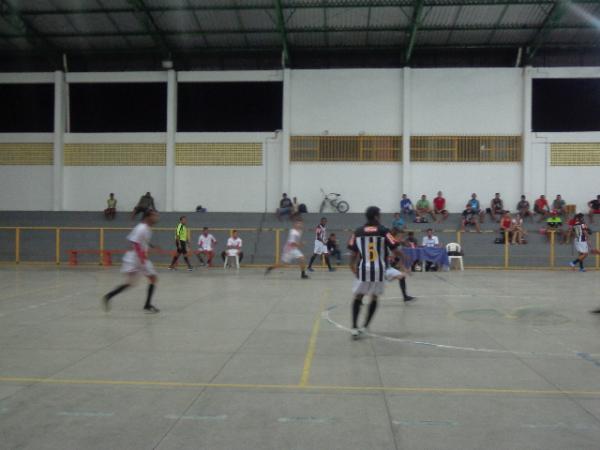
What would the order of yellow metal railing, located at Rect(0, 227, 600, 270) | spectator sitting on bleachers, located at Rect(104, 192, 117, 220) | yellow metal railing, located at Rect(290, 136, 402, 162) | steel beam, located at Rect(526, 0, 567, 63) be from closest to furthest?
yellow metal railing, located at Rect(0, 227, 600, 270) → steel beam, located at Rect(526, 0, 567, 63) → spectator sitting on bleachers, located at Rect(104, 192, 117, 220) → yellow metal railing, located at Rect(290, 136, 402, 162)

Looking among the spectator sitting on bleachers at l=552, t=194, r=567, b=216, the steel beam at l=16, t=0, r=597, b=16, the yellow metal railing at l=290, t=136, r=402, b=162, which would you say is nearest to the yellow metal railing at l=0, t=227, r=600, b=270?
the spectator sitting on bleachers at l=552, t=194, r=567, b=216

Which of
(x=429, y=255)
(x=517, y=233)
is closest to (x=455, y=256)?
(x=429, y=255)

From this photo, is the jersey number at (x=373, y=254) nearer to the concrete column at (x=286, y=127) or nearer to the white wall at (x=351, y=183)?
the white wall at (x=351, y=183)

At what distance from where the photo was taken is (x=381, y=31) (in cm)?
2830

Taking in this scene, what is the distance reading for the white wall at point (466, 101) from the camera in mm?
29609

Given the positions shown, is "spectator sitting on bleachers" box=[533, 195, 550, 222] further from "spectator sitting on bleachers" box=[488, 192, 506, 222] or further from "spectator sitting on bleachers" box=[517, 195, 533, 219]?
"spectator sitting on bleachers" box=[488, 192, 506, 222]

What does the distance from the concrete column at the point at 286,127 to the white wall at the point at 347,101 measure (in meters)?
0.23

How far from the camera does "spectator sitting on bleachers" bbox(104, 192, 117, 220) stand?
97.7ft

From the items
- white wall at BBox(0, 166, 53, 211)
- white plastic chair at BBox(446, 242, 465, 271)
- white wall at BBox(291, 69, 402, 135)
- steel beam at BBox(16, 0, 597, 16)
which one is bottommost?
white plastic chair at BBox(446, 242, 465, 271)

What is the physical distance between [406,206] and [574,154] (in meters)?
9.52

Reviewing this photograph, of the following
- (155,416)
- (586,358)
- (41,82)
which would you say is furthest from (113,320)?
(41,82)

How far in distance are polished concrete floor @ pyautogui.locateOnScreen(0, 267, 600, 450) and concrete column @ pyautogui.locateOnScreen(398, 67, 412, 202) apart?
62.6ft

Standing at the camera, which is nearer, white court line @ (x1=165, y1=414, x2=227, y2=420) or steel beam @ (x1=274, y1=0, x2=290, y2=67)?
white court line @ (x1=165, y1=414, x2=227, y2=420)

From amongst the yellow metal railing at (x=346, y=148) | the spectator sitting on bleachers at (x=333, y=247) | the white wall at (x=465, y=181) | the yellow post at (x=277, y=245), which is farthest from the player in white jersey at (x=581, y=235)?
the yellow post at (x=277, y=245)
